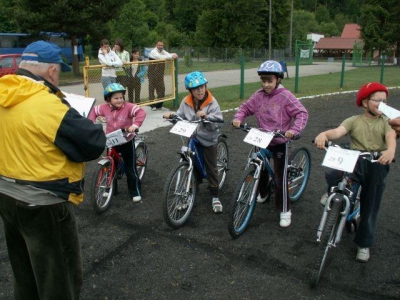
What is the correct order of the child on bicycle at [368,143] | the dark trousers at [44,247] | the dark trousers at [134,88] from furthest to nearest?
the dark trousers at [134,88]
the child on bicycle at [368,143]
the dark trousers at [44,247]

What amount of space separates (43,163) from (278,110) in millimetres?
2739

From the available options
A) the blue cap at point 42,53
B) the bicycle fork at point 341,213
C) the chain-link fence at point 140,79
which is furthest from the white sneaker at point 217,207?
the chain-link fence at point 140,79

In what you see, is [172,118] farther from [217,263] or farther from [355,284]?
[355,284]

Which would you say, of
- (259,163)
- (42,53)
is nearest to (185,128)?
(259,163)

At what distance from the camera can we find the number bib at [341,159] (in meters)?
3.51

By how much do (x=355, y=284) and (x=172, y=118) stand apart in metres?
2.59

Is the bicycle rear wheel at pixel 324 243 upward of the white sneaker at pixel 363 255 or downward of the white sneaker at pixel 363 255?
upward

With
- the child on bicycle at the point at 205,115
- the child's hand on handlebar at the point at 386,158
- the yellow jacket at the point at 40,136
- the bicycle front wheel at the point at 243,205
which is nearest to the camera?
the yellow jacket at the point at 40,136

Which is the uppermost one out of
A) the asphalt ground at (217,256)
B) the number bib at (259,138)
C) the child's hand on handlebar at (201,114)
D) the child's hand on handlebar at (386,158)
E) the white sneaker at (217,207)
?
the child's hand on handlebar at (201,114)

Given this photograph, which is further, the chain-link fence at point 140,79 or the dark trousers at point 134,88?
the dark trousers at point 134,88

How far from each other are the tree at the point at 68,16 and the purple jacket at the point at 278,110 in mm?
21187

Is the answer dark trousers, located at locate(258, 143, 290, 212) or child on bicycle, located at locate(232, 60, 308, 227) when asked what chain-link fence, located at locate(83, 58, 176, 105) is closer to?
child on bicycle, located at locate(232, 60, 308, 227)

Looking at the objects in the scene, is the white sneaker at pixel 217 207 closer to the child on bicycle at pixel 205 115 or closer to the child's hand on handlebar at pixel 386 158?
the child on bicycle at pixel 205 115

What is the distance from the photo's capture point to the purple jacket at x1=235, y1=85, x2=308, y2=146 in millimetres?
4438
